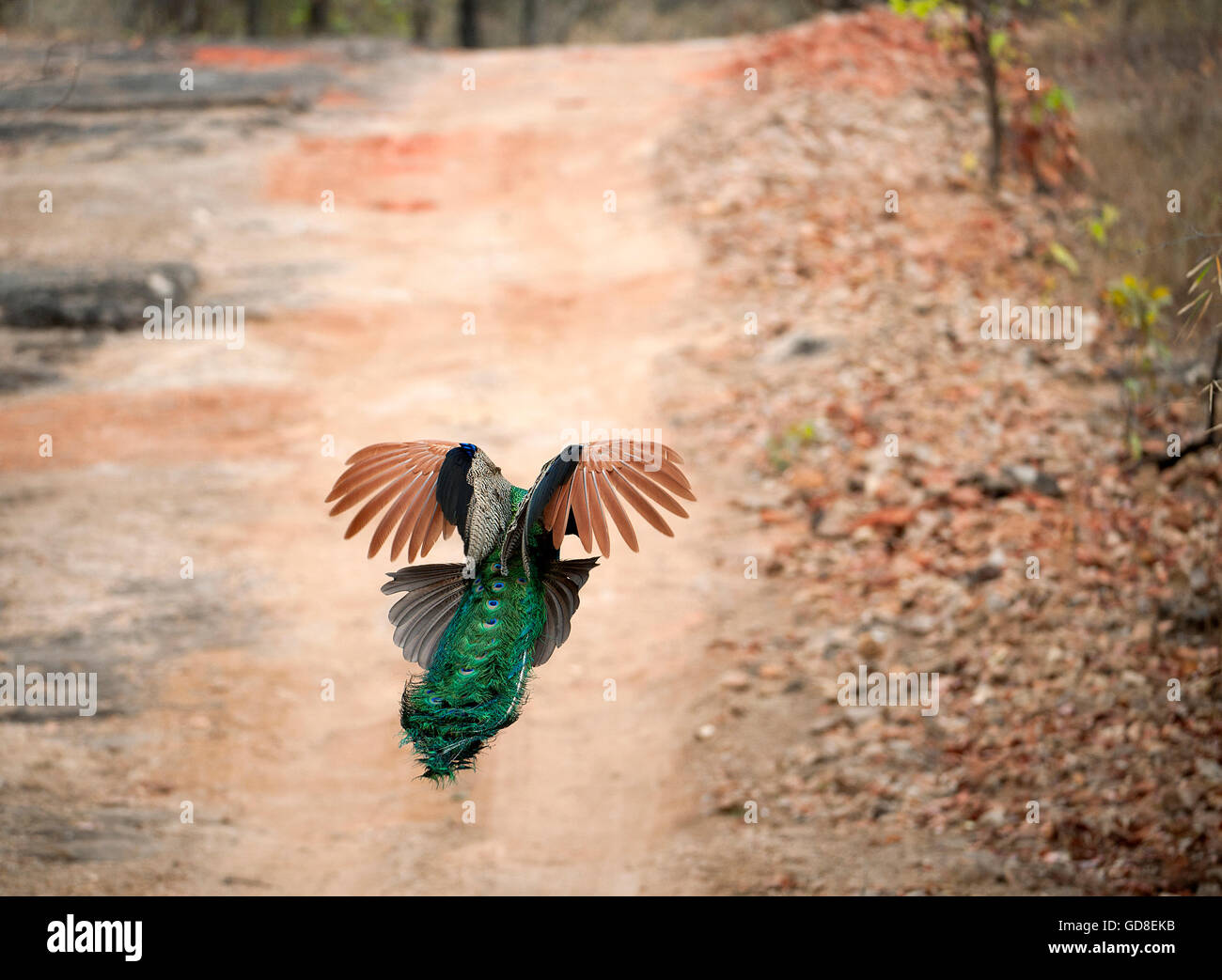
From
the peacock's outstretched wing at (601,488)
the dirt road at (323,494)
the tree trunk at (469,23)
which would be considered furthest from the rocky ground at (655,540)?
the tree trunk at (469,23)

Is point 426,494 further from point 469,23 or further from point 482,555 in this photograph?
point 469,23

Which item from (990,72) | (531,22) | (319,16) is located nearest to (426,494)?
(990,72)

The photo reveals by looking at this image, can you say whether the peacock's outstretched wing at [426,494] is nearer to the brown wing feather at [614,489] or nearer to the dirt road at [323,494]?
A: the brown wing feather at [614,489]

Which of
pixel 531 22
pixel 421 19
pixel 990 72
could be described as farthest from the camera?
pixel 421 19

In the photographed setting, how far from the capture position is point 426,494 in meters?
3.52

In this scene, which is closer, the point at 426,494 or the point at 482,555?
the point at 482,555

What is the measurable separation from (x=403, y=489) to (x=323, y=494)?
6.36m

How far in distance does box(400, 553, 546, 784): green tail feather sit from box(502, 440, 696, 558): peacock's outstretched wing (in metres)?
0.21

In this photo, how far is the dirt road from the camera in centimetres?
630

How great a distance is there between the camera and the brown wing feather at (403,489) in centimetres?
346

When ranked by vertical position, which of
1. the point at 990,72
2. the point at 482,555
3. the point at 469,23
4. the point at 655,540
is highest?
the point at 469,23

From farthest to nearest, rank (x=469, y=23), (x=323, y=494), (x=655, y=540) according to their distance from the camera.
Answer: (x=469, y=23) → (x=323, y=494) → (x=655, y=540)

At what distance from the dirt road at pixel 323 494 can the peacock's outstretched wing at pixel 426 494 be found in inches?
122

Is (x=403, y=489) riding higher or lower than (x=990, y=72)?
lower
